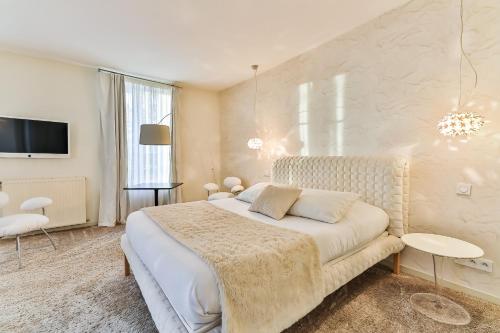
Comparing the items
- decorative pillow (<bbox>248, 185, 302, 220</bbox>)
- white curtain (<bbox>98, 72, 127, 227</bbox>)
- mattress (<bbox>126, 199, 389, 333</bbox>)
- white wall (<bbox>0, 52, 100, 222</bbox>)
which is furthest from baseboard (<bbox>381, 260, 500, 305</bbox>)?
white wall (<bbox>0, 52, 100, 222</bbox>)

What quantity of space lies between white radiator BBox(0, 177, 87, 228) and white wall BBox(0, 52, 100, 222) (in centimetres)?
15

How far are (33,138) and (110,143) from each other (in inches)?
37.9

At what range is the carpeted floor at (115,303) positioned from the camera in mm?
1653

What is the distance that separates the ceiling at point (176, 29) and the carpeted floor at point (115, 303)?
105 inches

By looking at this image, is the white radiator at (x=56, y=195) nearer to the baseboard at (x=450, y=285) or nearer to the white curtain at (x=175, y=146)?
the white curtain at (x=175, y=146)

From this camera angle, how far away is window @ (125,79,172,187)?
4156 millimetres

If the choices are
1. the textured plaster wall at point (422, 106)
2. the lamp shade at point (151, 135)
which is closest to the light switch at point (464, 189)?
the textured plaster wall at point (422, 106)

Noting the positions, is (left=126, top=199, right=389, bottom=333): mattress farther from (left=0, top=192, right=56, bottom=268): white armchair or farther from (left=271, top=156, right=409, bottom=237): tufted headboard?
(left=0, top=192, right=56, bottom=268): white armchair

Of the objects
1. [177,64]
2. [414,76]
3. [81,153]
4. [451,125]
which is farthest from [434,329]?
[81,153]

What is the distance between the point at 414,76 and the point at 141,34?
3078 millimetres

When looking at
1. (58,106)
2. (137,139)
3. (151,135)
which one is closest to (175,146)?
(137,139)

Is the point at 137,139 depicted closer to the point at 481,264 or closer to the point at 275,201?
the point at 275,201

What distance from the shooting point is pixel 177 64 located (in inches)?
146

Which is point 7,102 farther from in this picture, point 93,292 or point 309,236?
point 309,236
